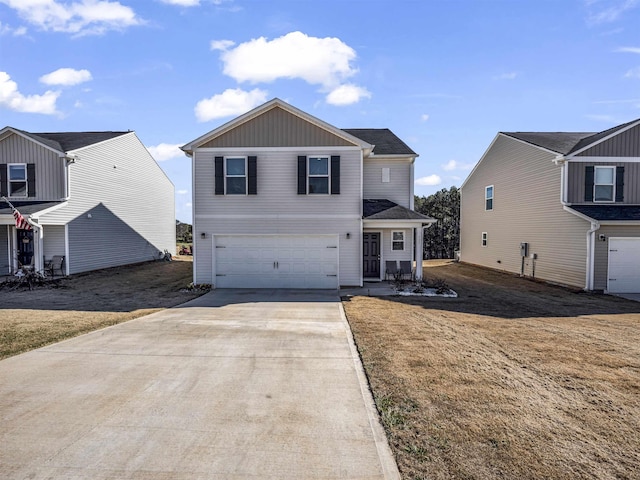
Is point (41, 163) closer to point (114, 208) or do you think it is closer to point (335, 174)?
point (114, 208)

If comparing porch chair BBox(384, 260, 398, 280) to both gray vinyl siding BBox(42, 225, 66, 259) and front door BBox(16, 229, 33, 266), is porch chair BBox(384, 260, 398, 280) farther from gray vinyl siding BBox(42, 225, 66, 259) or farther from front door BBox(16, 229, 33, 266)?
front door BBox(16, 229, 33, 266)

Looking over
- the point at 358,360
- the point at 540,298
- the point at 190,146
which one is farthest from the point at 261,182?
the point at 540,298

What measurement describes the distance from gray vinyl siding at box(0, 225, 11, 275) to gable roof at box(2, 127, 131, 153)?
453 cm

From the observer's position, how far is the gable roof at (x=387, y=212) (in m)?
14.6

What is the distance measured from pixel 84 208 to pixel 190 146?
7.72 m

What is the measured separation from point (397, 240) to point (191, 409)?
1246 cm

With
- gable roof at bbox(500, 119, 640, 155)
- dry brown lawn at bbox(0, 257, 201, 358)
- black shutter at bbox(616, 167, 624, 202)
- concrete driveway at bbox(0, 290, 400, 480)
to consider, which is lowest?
dry brown lawn at bbox(0, 257, 201, 358)

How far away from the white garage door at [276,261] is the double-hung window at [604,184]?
1094cm

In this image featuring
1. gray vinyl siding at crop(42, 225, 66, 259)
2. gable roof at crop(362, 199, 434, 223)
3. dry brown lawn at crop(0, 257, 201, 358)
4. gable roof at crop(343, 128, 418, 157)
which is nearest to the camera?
dry brown lawn at crop(0, 257, 201, 358)

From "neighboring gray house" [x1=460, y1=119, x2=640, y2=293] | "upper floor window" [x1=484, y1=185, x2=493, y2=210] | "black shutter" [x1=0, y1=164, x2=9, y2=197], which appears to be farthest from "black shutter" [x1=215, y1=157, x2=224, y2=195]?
"upper floor window" [x1=484, y1=185, x2=493, y2=210]

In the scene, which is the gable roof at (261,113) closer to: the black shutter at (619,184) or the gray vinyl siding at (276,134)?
the gray vinyl siding at (276,134)

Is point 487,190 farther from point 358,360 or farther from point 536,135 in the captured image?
point 358,360

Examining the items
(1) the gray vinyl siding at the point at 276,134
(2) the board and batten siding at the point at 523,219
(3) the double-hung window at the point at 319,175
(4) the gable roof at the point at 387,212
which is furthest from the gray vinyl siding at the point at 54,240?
(2) the board and batten siding at the point at 523,219

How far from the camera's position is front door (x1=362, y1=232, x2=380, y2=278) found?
52.0ft
